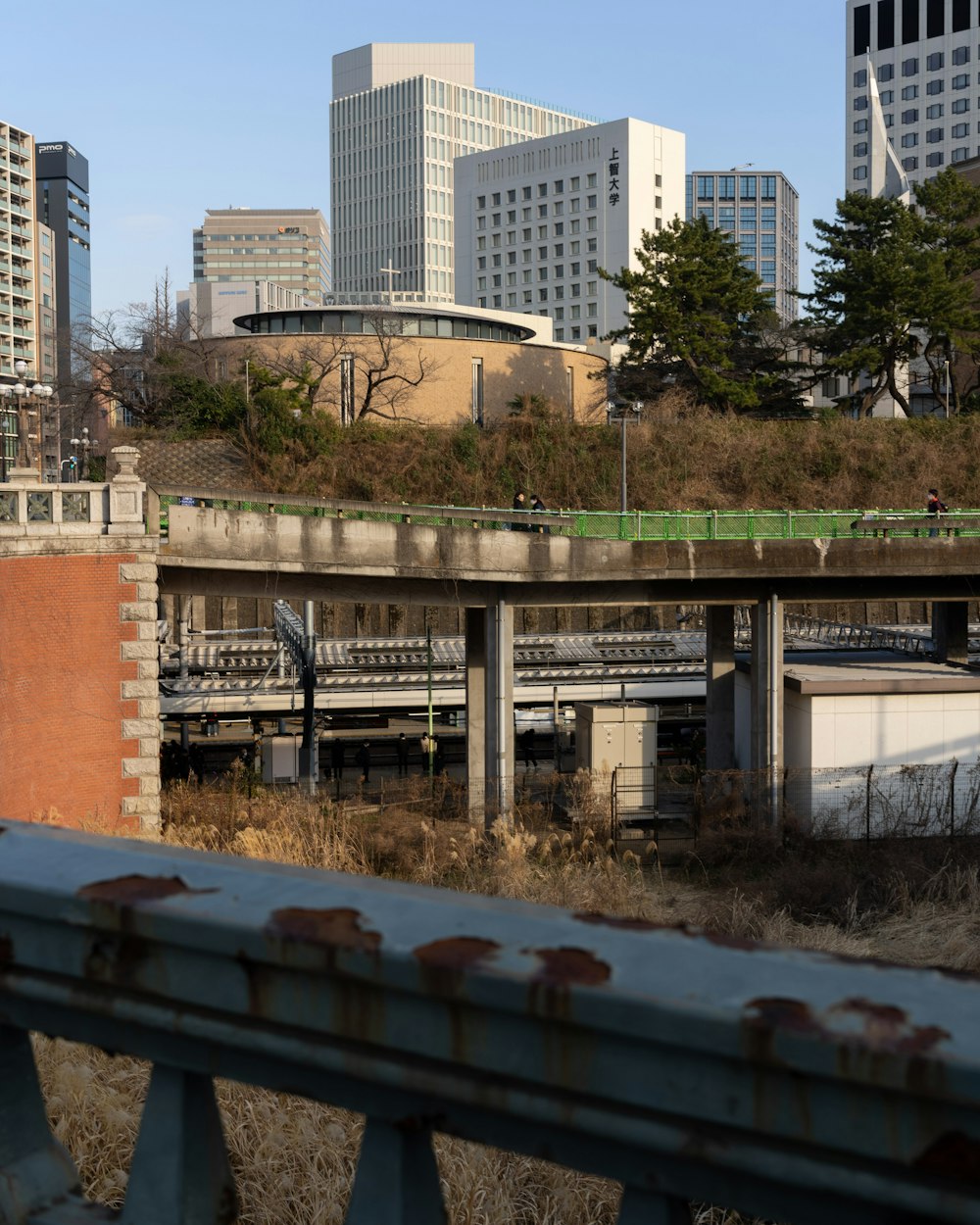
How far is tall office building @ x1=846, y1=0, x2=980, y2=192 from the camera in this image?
132000 mm

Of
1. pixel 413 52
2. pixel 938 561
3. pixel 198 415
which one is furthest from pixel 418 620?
pixel 413 52

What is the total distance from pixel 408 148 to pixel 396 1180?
16093 centimetres

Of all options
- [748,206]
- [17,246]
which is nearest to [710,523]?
[17,246]

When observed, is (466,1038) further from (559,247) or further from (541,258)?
(541,258)

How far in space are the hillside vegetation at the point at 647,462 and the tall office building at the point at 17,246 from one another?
7700cm

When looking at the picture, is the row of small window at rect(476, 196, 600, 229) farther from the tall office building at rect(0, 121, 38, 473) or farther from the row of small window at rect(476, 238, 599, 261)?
the tall office building at rect(0, 121, 38, 473)

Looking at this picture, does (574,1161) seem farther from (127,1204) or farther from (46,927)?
(46,927)

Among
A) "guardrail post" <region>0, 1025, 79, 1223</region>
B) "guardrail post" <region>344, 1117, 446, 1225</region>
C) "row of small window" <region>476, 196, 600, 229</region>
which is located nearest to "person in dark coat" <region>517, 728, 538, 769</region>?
"guardrail post" <region>0, 1025, 79, 1223</region>

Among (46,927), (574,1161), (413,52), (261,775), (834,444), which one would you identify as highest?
(413,52)

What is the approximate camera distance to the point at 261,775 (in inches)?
1233

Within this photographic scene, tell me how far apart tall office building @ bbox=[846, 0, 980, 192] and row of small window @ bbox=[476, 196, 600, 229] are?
3167cm

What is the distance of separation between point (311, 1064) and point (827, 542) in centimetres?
3023

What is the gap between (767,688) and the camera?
31375mm

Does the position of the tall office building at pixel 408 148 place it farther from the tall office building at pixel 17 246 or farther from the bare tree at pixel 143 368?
the bare tree at pixel 143 368
